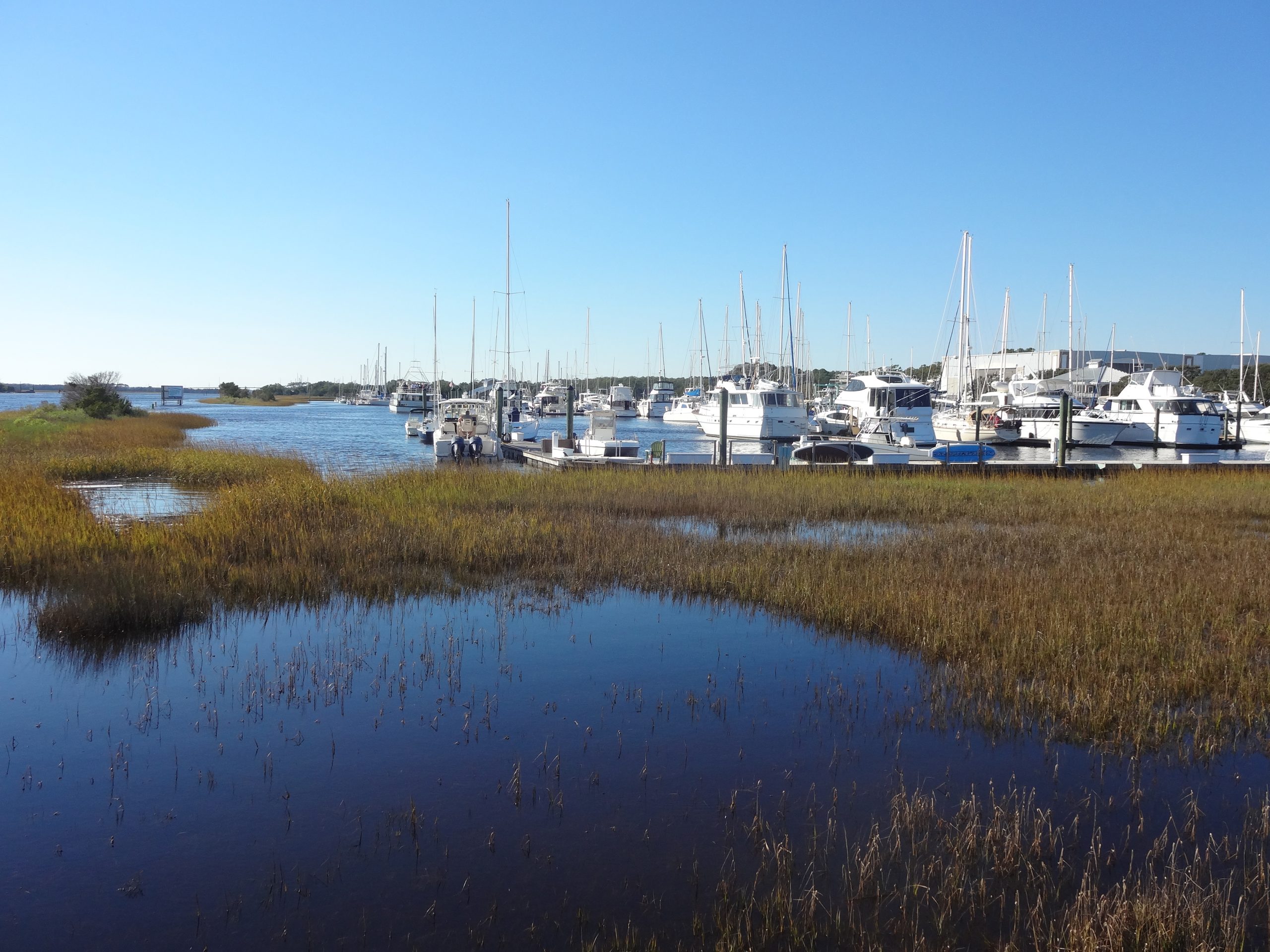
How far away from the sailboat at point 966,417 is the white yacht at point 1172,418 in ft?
17.6

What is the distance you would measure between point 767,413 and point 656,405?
5097 centimetres

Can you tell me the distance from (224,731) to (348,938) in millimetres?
3354

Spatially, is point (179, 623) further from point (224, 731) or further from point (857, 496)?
point (857, 496)

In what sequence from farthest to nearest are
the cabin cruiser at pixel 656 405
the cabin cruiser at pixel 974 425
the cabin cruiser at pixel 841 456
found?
the cabin cruiser at pixel 656 405, the cabin cruiser at pixel 974 425, the cabin cruiser at pixel 841 456

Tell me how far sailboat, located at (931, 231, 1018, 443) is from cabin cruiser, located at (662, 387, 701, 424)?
2248 centimetres

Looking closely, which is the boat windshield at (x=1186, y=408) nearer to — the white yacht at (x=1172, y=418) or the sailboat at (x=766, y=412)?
the white yacht at (x=1172, y=418)

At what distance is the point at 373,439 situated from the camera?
63344 millimetres

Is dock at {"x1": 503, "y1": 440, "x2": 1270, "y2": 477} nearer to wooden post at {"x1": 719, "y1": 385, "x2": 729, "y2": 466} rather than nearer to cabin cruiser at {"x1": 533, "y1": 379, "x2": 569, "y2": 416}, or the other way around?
wooden post at {"x1": 719, "y1": 385, "x2": 729, "y2": 466}

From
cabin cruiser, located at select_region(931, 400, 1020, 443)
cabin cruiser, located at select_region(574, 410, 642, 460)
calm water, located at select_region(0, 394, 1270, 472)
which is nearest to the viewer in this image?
cabin cruiser, located at select_region(574, 410, 642, 460)

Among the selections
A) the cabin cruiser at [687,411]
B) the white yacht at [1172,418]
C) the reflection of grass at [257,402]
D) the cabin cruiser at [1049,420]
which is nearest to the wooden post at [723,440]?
the cabin cruiser at [1049,420]

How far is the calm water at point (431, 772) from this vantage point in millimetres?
5406

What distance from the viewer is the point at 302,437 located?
206ft

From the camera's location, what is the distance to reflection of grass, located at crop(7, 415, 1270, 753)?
8742mm

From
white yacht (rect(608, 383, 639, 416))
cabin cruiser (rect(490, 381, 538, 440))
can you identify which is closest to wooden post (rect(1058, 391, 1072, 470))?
cabin cruiser (rect(490, 381, 538, 440))
